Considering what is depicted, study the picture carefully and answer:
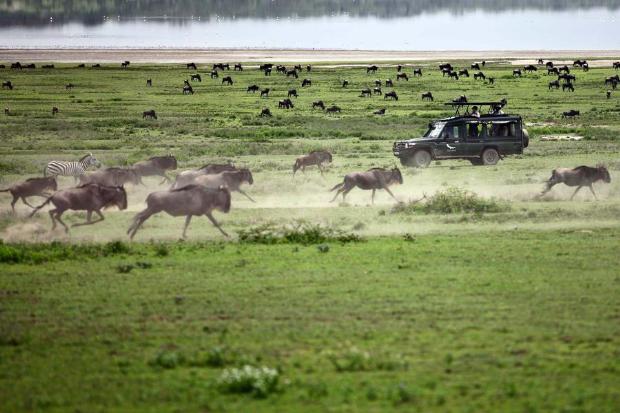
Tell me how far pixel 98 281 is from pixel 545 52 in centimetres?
11490

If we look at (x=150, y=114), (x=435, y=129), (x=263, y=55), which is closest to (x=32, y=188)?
(x=435, y=129)

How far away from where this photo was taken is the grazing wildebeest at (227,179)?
26734mm

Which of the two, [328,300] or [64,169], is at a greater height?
[328,300]

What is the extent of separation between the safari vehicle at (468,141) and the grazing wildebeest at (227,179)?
30.5 feet

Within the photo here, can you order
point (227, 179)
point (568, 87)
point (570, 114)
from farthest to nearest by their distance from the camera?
point (568, 87) → point (570, 114) → point (227, 179)

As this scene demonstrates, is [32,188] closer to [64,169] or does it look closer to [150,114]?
[64,169]

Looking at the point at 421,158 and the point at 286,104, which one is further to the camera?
the point at 286,104

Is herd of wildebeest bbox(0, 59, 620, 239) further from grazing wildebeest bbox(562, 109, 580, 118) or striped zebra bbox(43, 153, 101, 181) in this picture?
grazing wildebeest bbox(562, 109, 580, 118)

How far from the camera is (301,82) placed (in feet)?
270

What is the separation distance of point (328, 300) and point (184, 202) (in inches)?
246

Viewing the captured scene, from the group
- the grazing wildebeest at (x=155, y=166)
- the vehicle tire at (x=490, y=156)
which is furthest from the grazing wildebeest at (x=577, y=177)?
the grazing wildebeest at (x=155, y=166)

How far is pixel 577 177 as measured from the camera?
2814 centimetres

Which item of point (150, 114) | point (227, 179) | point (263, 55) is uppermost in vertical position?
point (227, 179)

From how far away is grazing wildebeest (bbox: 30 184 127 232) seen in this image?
75.4ft
